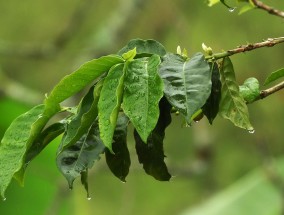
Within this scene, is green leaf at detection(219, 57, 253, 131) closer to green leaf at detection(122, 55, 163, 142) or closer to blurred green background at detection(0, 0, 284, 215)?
green leaf at detection(122, 55, 163, 142)

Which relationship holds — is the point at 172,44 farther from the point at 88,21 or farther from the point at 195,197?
the point at 195,197

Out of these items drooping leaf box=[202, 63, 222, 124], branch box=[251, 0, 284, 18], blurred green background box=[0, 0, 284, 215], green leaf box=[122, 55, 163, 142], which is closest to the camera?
green leaf box=[122, 55, 163, 142]

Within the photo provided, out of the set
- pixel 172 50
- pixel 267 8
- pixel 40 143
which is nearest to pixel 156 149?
pixel 40 143

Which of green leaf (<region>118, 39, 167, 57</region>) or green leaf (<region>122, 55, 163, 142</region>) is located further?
green leaf (<region>118, 39, 167, 57</region>)

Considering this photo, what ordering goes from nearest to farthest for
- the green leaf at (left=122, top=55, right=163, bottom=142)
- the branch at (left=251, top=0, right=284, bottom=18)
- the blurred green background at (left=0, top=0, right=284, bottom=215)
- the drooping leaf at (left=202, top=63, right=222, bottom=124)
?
the green leaf at (left=122, top=55, right=163, bottom=142)
the drooping leaf at (left=202, top=63, right=222, bottom=124)
the branch at (left=251, top=0, right=284, bottom=18)
the blurred green background at (left=0, top=0, right=284, bottom=215)

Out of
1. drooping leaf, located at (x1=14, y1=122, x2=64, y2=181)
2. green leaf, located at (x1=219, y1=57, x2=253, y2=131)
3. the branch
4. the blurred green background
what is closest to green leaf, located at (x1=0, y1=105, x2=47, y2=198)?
drooping leaf, located at (x1=14, y1=122, x2=64, y2=181)

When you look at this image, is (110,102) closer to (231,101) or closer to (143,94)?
(143,94)

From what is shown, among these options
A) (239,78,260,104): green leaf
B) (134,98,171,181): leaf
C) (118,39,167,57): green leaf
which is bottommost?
(239,78,260,104): green leaf
